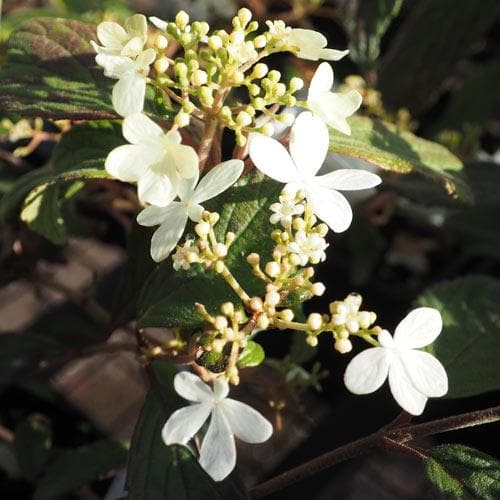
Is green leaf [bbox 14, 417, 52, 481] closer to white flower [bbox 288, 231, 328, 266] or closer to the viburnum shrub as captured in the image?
the viburnum shrub

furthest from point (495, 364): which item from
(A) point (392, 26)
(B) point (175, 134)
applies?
(A) point (392, 26)

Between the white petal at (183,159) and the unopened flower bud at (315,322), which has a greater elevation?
the white petal at (183,159)

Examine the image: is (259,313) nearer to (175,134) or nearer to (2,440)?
(175,134)

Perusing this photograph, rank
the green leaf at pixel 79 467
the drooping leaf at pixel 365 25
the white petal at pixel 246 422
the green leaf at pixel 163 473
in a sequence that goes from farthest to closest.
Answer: the drooping leaf at pixel 365 25 < the green leaf at pixel 79 467 < the green leaf at pixel 163 473 < the white petal at pixel 246 422

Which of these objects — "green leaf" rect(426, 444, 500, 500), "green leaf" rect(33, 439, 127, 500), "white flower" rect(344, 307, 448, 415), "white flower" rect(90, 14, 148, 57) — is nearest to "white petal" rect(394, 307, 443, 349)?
"white flower" rect(344, 307, 448, 415)

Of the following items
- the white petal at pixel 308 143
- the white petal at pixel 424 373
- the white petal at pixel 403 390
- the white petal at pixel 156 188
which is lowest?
the white petal at pixel 403 390

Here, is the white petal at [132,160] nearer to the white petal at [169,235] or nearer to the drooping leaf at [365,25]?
the white petal at [169,235]

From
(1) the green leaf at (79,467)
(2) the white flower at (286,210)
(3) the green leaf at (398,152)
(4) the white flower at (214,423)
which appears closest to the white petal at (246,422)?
(4) the white flower at (214,423)

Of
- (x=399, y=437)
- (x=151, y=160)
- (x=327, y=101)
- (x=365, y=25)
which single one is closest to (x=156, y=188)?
(x=151, y=160)
